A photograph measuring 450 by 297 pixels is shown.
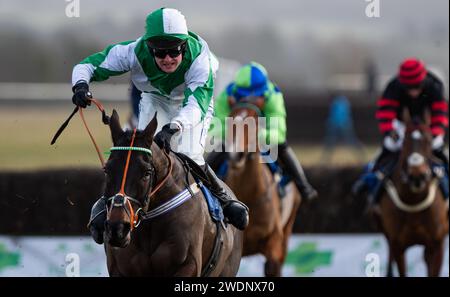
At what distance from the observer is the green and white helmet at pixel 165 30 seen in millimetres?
5363

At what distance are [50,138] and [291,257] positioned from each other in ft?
38.8

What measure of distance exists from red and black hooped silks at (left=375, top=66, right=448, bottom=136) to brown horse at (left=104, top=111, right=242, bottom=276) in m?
4.47

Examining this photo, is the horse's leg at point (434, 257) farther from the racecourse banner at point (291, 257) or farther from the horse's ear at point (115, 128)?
the horse's ear at point (115, 128)

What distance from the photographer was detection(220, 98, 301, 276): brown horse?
8172 mm

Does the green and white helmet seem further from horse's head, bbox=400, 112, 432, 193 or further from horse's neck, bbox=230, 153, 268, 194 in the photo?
horse's head, bbox=400, 112, 432, 193

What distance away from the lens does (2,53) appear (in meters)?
25.0

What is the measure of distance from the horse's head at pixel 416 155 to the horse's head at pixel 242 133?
165 cm

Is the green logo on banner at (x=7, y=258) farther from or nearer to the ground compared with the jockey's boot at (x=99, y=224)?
nearer to the ground

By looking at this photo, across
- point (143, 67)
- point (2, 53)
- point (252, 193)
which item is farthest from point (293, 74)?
point (143, 67)

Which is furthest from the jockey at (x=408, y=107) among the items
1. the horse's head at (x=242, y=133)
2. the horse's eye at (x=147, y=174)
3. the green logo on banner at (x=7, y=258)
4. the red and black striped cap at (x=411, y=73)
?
the horse's eye at (x=147, y=174)

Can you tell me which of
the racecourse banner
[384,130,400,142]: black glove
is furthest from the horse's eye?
[384,130,400,142]: black glove

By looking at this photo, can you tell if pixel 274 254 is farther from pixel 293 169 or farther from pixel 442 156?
pixel 442 156

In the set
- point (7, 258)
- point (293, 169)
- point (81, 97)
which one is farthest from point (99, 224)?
point (7, 258)
